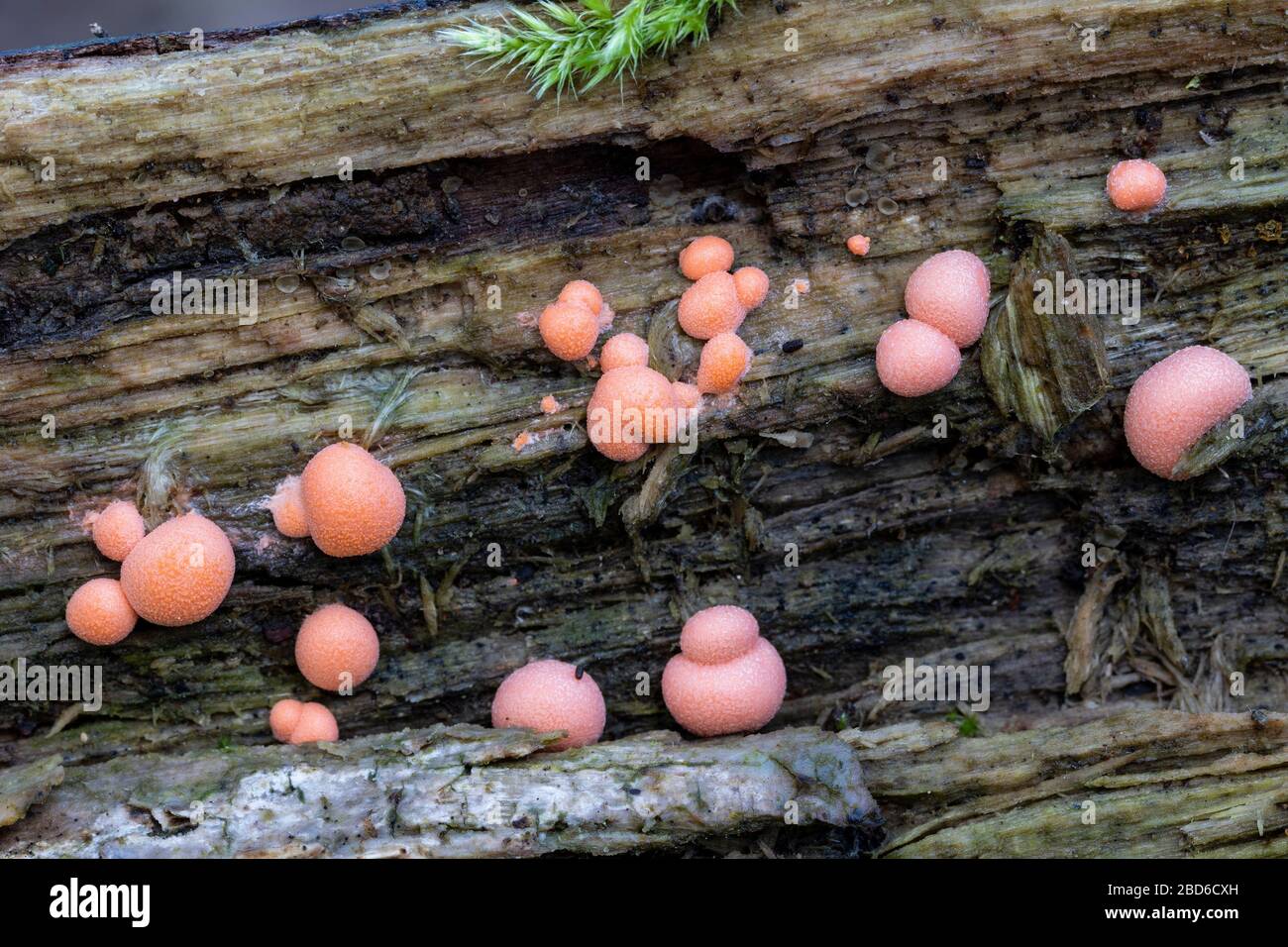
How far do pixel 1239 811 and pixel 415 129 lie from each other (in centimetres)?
457

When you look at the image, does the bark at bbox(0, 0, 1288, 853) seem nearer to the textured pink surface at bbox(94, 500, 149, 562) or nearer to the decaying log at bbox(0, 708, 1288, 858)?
the textured pink surface at bbox(94, 500, 149, 562)

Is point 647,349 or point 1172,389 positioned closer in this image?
point 1172,389

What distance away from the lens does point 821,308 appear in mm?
5316

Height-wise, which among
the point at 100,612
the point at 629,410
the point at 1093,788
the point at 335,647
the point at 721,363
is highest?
the point at 721,363

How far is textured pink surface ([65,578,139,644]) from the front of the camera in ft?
16.8

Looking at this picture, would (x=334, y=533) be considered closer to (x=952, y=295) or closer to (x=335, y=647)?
(x=335, y=647)

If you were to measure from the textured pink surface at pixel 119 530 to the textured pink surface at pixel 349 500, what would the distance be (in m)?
0.77

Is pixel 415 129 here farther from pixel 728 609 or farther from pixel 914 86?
pixel 728 609

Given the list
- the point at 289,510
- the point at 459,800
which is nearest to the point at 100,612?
the point at 289,510

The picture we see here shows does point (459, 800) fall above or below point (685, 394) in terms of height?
below

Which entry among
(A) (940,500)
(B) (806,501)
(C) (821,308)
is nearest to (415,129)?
(C) (821,308)

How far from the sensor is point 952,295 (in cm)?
510

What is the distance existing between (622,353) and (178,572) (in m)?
2.19

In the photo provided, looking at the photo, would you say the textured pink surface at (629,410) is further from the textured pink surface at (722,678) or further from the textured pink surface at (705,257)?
the textured pink surface at (722,678)
